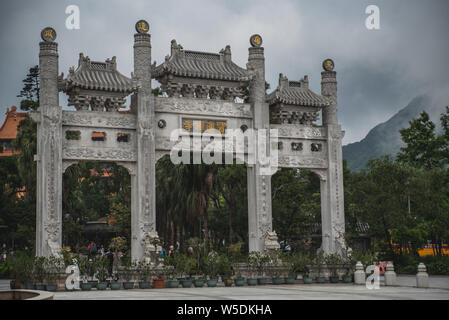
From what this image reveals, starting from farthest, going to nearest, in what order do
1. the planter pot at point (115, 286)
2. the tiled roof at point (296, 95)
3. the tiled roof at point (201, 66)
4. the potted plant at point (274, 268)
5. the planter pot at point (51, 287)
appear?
the tiled roof at point (296, 95)
the tiled roof at point (201, 66)
the potted plant at point (274, 268)
the planter pot at point (115, 286)
the planter pot at point (51, 287)

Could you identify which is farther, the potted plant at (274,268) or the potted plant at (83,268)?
the potted plant at (274,268)

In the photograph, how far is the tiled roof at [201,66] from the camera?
74.3 ft

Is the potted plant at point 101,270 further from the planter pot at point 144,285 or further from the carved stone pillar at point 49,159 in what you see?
the carved stone pillar at point 49,159

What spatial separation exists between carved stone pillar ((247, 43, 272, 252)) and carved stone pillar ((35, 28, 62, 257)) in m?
6.80

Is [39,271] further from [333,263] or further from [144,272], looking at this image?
[333,263]

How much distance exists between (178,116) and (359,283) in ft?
27.3

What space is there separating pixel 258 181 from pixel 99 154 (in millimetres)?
5767

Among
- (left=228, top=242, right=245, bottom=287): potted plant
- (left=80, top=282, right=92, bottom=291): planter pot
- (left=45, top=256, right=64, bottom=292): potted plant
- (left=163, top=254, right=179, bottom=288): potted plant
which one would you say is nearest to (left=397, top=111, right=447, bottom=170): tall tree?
(left=228, top=242, right=245, bottom=287): potted plant

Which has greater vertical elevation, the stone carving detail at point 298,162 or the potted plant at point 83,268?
the stone carving detail at point 298,162

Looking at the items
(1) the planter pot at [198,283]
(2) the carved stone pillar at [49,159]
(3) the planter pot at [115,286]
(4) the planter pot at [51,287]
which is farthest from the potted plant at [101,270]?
(1) the planter pot at [198,283]

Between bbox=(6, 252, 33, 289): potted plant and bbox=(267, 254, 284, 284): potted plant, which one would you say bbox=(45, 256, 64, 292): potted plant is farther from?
bbox=(267, 254, 284, 284): potted plant

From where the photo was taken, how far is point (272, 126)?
2425 cm

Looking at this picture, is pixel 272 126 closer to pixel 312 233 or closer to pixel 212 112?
pixel 212 112

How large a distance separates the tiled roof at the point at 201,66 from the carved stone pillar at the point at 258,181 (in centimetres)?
64
